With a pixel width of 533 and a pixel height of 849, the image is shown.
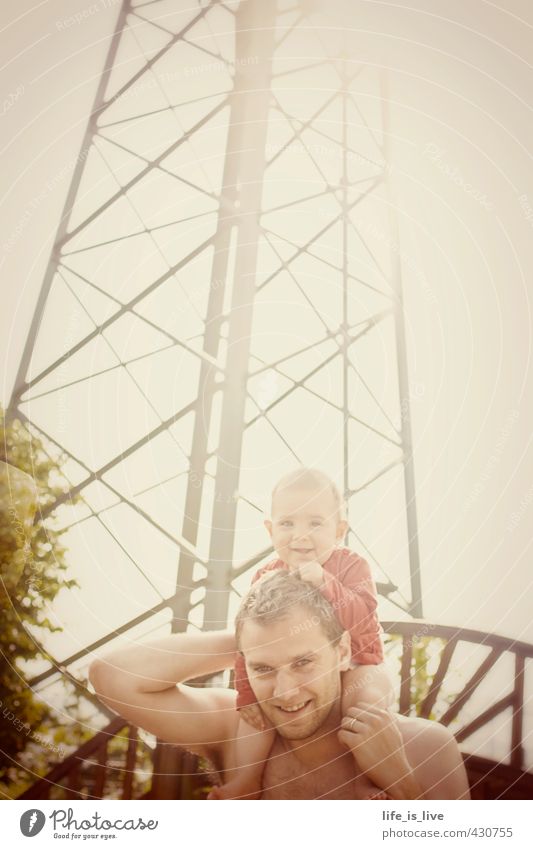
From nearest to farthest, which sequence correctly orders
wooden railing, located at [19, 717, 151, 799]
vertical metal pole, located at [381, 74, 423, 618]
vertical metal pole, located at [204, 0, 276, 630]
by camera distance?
wooden railing, located at [19, 717, 151, 799]
vertical metal pole, located at [204, 0, 276, 630]
vertical metal pole, located at [381, 74, 423, 618]

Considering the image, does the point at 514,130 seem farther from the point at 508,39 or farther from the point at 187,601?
the point at 187,601

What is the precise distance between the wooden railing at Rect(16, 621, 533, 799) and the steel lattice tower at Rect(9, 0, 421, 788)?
0.14m

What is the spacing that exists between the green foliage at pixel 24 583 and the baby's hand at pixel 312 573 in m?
0.49

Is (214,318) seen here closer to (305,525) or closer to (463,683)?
(305,525)

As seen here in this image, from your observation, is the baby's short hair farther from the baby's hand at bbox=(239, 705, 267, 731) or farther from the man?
the baby's hand at bbox=(239, 705, 267, 731)

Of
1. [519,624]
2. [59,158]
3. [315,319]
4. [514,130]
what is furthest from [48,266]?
[519,624]

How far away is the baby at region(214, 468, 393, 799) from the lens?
1.02 metres

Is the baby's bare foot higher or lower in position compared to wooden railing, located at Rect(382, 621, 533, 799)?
lower

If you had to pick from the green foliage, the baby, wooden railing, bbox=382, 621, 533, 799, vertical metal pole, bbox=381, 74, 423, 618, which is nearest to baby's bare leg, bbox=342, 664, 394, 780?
the baby

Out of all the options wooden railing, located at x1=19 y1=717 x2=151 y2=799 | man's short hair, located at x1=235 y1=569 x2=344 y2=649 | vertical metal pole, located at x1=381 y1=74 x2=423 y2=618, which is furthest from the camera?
vertical metal pole, located at x1=381 y1=74 x2=423 y2=618

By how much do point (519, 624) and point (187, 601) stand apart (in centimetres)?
61

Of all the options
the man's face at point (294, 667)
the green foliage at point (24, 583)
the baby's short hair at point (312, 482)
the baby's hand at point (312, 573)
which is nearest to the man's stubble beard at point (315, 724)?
the man's face at point (294, 667)
